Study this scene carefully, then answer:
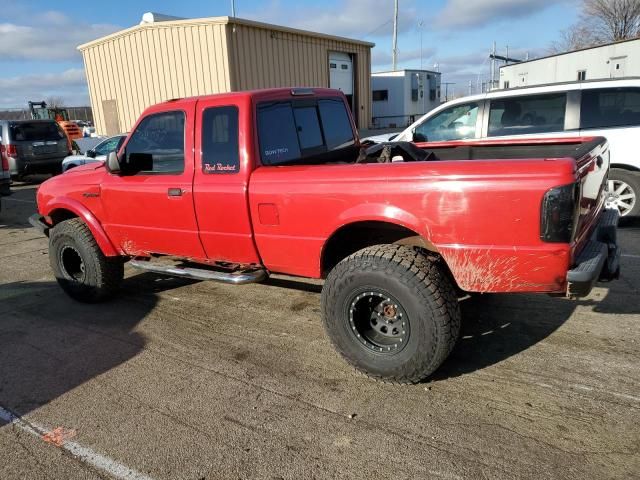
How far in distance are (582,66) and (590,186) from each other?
23872 mm

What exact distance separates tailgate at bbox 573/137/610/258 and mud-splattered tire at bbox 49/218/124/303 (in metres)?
4.20

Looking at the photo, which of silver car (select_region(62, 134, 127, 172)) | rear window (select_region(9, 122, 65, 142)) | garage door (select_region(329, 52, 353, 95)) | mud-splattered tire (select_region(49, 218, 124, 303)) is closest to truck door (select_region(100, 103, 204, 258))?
mud-splattered tire (select_region(49, 218, 124, 303))

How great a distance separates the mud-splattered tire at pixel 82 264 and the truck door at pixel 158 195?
0.34 m

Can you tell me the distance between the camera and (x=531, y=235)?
2.76 m

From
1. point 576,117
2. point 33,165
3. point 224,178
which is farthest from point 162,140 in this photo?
point 33,165

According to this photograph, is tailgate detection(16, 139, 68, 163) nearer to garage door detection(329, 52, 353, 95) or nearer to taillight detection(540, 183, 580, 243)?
garage door detection(329, 52, 353, 95)

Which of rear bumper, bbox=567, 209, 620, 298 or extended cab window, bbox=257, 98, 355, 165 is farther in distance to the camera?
extended cab window, bbox=257, 98, 355, 165

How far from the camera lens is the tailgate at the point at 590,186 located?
2.91 metres

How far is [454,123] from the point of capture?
748cm

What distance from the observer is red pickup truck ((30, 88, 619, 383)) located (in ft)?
9.22

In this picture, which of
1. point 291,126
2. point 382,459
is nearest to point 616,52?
point 291,126

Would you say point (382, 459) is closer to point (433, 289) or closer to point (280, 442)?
point (280, 442)

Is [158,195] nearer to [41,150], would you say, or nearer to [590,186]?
[590,186]

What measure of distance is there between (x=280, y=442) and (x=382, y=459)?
1.89ft
